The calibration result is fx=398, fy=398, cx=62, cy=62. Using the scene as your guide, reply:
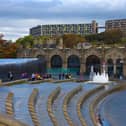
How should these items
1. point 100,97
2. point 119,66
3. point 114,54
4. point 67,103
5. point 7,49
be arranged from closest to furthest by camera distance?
point 67,103, point 100,97, point 119,66, point 114,54, point 7,49

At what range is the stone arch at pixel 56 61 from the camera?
73.6 metres

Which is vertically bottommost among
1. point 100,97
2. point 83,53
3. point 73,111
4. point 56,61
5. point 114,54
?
point 100,97

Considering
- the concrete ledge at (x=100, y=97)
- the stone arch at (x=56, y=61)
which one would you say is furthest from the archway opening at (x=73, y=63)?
the concrete ledge at (x=100, y=97)

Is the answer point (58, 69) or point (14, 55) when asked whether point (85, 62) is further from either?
point (14, 55)

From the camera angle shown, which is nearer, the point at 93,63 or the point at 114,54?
the point at 114,54

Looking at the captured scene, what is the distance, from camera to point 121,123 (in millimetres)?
20922

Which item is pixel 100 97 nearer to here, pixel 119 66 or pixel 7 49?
pixel 119 66

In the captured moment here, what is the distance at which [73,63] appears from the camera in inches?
2906

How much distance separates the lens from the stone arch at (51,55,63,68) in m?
73.6

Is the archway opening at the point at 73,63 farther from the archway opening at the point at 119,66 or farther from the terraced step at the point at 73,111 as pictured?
the terraced step at the point at 73,111

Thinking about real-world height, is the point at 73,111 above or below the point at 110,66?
below

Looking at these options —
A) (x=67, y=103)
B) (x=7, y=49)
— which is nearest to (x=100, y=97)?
(x=67, y=103)

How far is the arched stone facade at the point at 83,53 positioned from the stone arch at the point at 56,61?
2.72ft

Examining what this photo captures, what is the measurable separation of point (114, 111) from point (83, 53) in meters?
46.3
